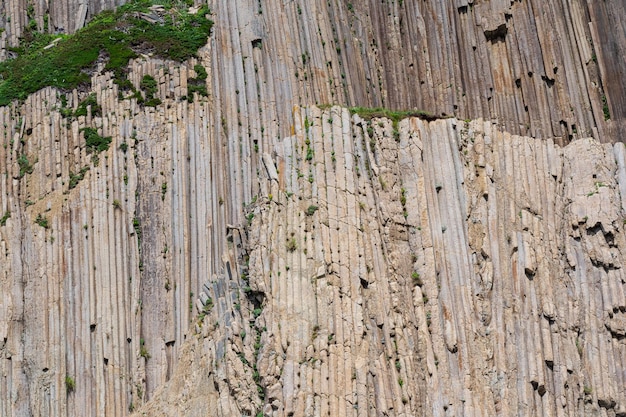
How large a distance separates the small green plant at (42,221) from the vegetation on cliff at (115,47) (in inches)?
152

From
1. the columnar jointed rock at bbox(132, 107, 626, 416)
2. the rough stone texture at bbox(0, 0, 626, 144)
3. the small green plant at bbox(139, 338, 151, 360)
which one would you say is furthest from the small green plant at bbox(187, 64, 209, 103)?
the columnar jointed rock at bbox(132, 107, 626, 416)

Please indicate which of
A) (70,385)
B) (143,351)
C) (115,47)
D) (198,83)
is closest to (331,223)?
(143,351)

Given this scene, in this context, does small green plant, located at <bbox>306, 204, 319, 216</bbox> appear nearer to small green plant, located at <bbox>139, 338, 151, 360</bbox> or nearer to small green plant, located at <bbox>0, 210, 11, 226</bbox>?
small green plant, located at <bbox>139, 338, 151, 360</bbox>

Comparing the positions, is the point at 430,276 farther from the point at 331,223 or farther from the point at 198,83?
the point at 198,83

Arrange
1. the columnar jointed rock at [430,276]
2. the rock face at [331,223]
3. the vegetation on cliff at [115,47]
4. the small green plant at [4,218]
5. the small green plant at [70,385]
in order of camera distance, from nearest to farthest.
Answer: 1. the columnar jointed rock at [430,276]
2. the rock face at [331,223]
3. the small green plant at [70,385]
4. the small green plant at [4,218]
5. the vegetation on cliff at [115,47]

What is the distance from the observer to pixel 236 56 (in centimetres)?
3344

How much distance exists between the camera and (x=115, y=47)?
112 feet

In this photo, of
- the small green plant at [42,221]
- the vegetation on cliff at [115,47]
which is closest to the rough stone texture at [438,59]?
the vegetation on cliff at [115,47]

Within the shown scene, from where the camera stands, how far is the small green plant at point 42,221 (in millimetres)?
32031

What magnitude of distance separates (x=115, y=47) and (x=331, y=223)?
11913 millimetres

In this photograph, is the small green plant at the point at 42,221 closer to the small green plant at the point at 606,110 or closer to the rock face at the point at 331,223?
the rock face at the point at 331,223

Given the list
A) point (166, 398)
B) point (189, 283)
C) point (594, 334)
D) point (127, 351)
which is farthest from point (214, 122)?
point (594, 334)

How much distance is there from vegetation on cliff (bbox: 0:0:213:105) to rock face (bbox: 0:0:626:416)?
0.47 m

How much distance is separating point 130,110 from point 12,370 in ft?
24.8
